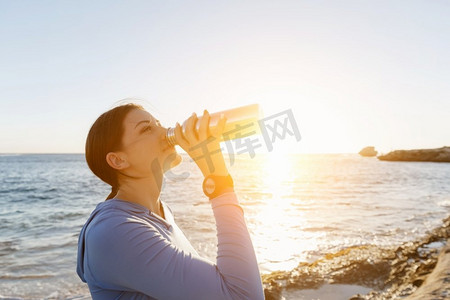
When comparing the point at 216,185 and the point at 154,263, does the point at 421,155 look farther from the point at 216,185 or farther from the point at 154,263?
the point at 154,263

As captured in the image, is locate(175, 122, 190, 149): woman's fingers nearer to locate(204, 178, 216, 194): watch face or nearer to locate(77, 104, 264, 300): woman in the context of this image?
locate(77, 104, 264, 300): woman

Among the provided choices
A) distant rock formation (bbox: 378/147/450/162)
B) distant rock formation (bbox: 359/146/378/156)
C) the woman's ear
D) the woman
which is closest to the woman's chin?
the woman

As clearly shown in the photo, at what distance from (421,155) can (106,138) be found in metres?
88.0

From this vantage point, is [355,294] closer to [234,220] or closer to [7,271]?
[234,220]

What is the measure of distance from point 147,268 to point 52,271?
6.93 metres

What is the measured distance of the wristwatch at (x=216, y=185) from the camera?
4.72 feet

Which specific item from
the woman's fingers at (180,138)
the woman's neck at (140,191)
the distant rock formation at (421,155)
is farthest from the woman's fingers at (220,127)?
the distant rock formation at (421,155)

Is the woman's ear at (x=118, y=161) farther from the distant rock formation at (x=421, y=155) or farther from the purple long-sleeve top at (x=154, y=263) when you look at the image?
the distant rock formation at (x=421, y=155)

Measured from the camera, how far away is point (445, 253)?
6.04 m

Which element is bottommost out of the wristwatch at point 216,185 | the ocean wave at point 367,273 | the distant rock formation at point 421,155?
the distant rock formation at point 421,155

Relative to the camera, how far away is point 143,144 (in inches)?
64.9

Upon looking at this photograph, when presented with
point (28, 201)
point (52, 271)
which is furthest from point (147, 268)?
point (28, 201)

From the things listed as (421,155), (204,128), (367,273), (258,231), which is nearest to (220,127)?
(204,128)

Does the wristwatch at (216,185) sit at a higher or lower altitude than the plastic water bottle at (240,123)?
lower
